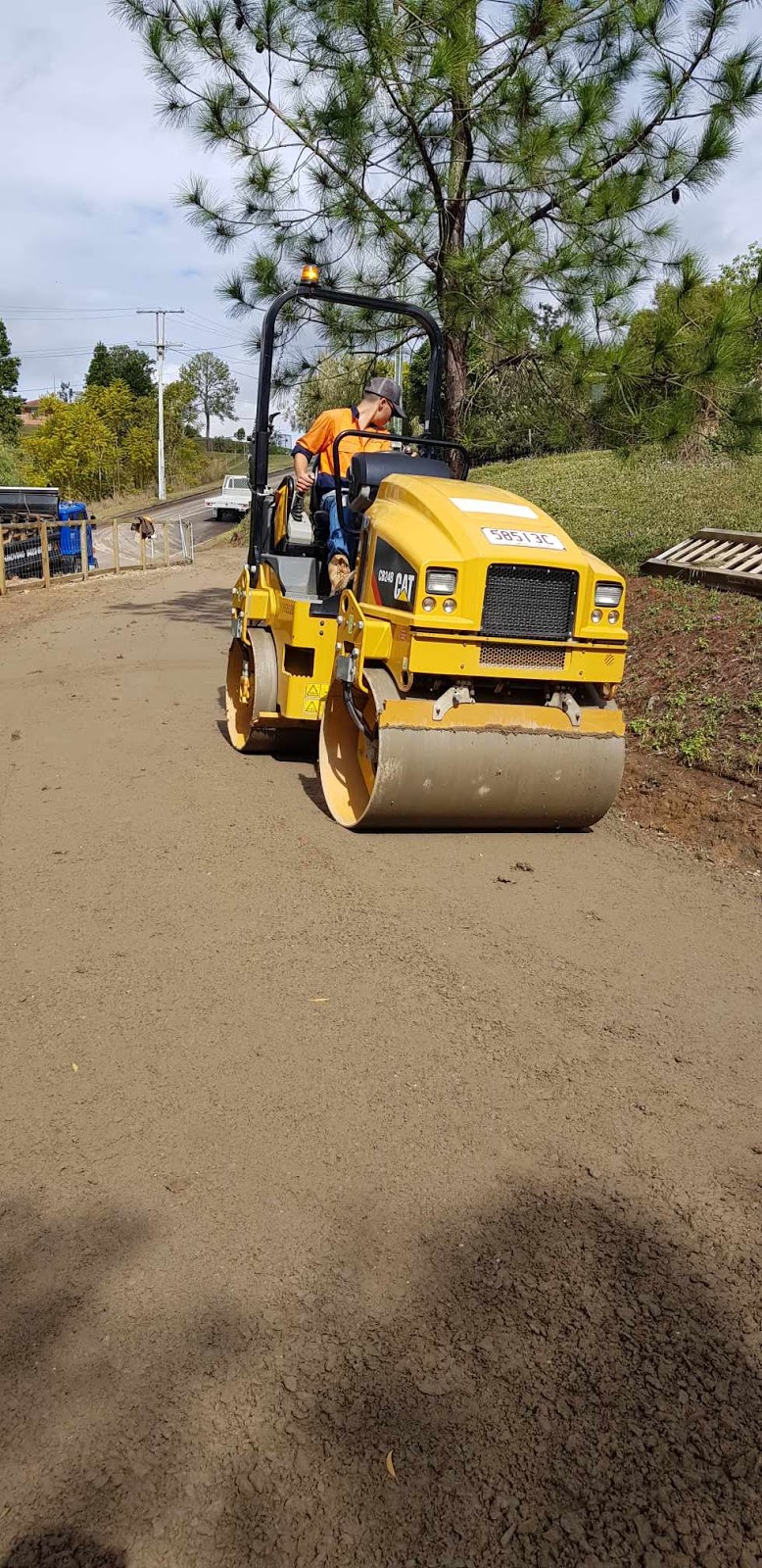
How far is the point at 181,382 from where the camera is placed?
7200 centimetres

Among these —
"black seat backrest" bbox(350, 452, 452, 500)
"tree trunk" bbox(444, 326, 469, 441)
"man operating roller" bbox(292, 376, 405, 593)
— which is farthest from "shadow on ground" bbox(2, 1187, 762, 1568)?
"tree trunk" bbox(444, 326, 469, 441)

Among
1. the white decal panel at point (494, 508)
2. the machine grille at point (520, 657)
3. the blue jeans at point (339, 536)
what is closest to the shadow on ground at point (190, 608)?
the blue jeans at point (339, 536)

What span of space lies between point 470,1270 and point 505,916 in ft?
7.54

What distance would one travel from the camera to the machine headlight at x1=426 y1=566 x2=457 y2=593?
17.4 ft

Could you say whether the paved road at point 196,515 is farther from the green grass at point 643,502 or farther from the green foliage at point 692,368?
the green foliage at point 692,368

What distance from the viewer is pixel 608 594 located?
18.7ft

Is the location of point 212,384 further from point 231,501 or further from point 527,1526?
point 527,1526

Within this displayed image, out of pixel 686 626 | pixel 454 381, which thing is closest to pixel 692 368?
pixel 686 626

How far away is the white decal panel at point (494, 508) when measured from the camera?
5758 mm

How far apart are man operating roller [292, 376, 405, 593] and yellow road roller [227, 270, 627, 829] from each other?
63cm

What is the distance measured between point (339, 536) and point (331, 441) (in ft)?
2.15

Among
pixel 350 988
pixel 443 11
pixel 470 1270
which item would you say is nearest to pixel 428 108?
pixel 443 11

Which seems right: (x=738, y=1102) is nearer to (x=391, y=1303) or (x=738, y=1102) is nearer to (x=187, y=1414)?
(x=391, y=1303)

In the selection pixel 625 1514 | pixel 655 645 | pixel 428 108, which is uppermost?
pixel 428 108
